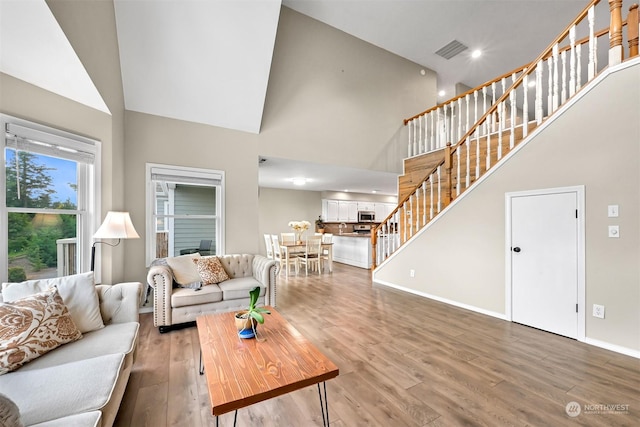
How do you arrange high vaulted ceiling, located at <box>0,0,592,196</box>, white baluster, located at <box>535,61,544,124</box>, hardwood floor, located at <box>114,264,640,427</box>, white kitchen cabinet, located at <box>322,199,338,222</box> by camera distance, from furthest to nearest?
white kitchen cabinet, located at <box>322,199,338,222</box> → white baluster, located at <box>535,61,544,124</box> → high vaulted ceiling, located at <box>0,0,592,196</box> → hardwood floor, located at <box>114,264,640,427</box>

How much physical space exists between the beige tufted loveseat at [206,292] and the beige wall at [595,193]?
2933 mm

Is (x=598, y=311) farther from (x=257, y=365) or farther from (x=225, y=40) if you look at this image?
(x=225, y=40)

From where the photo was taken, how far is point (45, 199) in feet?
8.09

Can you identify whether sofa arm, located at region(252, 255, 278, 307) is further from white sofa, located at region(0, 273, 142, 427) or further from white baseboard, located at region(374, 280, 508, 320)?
white baseboard, located at region(374, 280, 508, 320)

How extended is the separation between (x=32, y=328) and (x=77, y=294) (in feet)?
1.42

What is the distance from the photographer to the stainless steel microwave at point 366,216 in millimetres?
10418

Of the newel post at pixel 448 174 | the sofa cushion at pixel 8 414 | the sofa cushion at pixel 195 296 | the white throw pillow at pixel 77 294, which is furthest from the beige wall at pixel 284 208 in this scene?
the sofa cushion at pixel 8 414

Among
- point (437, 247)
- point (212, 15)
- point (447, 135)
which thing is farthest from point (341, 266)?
point (212, 15)

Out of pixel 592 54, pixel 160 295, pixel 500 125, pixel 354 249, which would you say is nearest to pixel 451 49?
pixel 500 125

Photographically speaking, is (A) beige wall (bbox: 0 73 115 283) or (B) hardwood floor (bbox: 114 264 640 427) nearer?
(B) hardwood floor (bbox: 114 264 640 427)

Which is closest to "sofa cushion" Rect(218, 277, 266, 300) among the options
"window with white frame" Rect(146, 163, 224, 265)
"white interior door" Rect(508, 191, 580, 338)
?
"window with white frame" Rect(146, 163, 224, 265)

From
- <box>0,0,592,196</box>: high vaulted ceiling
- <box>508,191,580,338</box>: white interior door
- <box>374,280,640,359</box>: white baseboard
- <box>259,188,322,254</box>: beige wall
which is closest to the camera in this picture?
<box>0,0,592,196</box>: high vaulted ceiling

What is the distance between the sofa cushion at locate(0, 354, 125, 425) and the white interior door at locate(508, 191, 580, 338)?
4020mm

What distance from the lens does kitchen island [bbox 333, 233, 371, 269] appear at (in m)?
6.89
